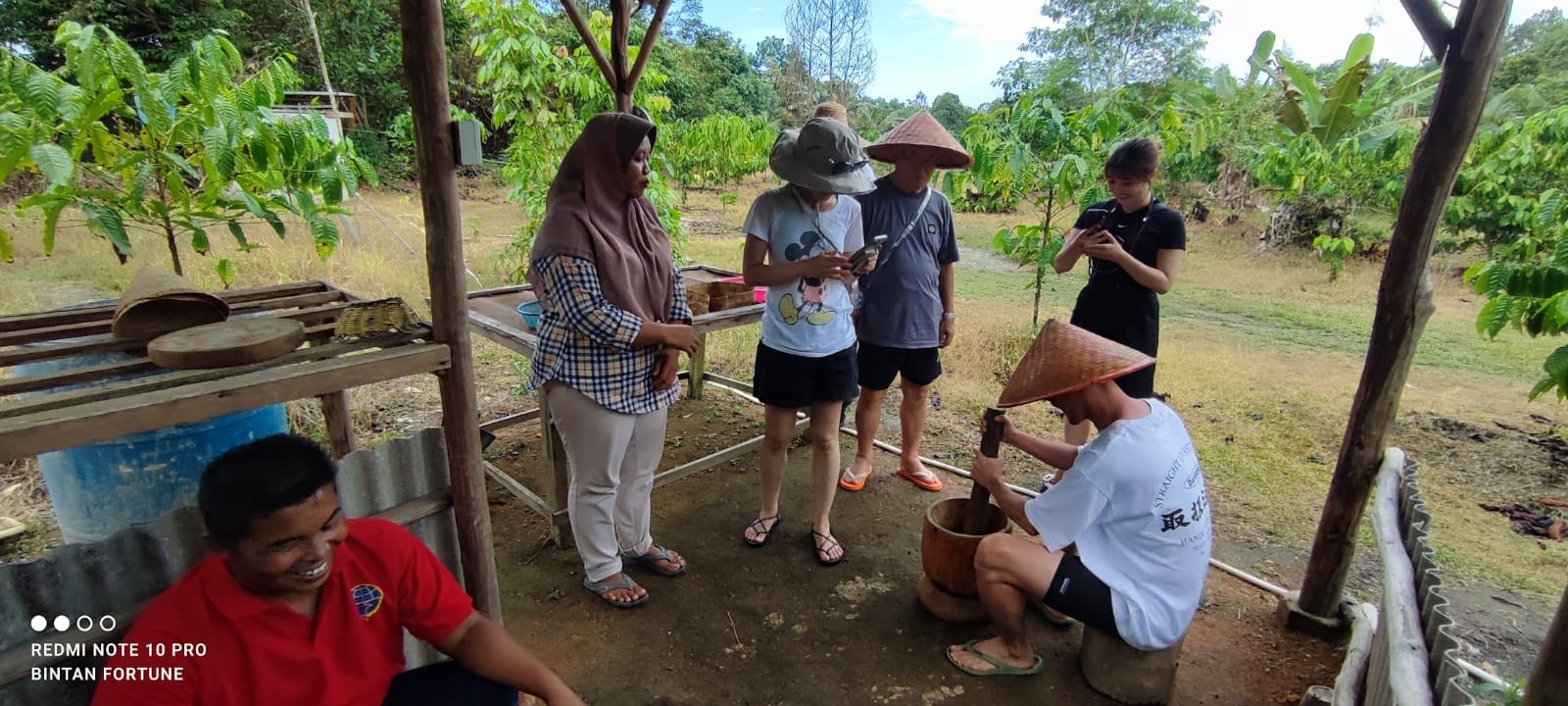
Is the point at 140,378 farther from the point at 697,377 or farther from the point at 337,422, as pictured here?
the point at 697,377

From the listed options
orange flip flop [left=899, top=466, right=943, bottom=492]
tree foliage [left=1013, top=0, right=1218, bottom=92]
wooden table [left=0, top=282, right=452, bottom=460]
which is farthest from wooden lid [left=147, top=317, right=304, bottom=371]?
tree foliage [left=1013, top=0, right=1218, bottom=92]

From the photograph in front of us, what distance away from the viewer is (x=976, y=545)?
230 centimetres

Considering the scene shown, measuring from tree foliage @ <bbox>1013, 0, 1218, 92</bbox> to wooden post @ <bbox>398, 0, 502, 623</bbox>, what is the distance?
74.7 feet

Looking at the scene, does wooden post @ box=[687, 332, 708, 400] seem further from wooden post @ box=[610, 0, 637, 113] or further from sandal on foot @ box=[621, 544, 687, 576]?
sandal on foot @ box=[621, 544, 687, 576]

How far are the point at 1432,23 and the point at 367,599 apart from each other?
2.94 meters

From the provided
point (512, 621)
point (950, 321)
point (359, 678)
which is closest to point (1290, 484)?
point (950, 321)

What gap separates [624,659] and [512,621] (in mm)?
451

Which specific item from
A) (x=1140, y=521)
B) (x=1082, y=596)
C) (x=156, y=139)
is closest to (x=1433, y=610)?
(x=1140, y=521)

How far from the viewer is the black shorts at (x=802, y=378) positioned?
253 cm

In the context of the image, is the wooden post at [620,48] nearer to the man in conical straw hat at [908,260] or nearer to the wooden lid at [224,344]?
the man in conical straw hat at [908,260]

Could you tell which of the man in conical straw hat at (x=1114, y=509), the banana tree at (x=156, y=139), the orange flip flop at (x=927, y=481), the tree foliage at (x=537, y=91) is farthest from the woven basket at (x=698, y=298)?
the tree foliage at (x=537, y=91)

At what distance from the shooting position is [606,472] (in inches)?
88.6

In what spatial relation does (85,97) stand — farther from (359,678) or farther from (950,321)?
(950,321)

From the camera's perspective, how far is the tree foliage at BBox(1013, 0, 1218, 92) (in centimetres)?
2155
